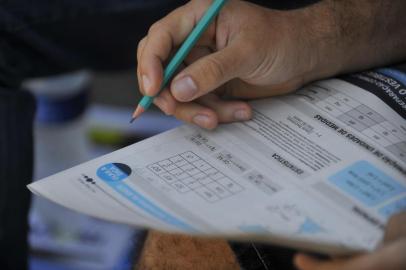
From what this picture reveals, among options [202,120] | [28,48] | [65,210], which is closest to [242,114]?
[202,120]

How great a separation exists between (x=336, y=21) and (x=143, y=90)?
0.27 meters

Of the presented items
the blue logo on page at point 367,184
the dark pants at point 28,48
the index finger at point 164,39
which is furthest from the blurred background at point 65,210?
the blue logo on page at point 367,184

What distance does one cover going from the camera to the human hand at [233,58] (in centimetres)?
63

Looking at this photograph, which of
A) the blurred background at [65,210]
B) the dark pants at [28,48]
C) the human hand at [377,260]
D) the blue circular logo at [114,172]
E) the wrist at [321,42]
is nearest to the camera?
the human hand at [377,260]

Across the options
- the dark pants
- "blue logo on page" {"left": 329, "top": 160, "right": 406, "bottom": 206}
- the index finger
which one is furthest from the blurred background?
"blue logo on page" {"left": 329, "top": 160, "right": 406, "bottom": 206}

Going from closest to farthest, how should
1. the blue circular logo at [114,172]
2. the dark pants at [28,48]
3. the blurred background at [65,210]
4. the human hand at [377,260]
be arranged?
the human hand at [377,260]
the blue circular logo at [114,172]
the dark pants at [28,48]
the blurred background at [65,210]

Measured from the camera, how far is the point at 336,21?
75 cm

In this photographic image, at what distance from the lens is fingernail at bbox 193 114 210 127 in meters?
0.66

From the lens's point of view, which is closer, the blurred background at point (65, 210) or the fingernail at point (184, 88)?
the fingernail at point (184, 88)

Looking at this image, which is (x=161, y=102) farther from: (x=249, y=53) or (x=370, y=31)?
(x=370, y=31)

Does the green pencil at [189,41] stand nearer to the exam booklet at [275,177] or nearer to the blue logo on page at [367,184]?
the exam booklet at [275,177]

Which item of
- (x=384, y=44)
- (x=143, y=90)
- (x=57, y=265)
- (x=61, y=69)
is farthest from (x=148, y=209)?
(x=57, y=265)

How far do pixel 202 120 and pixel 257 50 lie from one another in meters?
0.10

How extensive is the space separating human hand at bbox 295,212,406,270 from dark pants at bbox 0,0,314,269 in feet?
1.73
